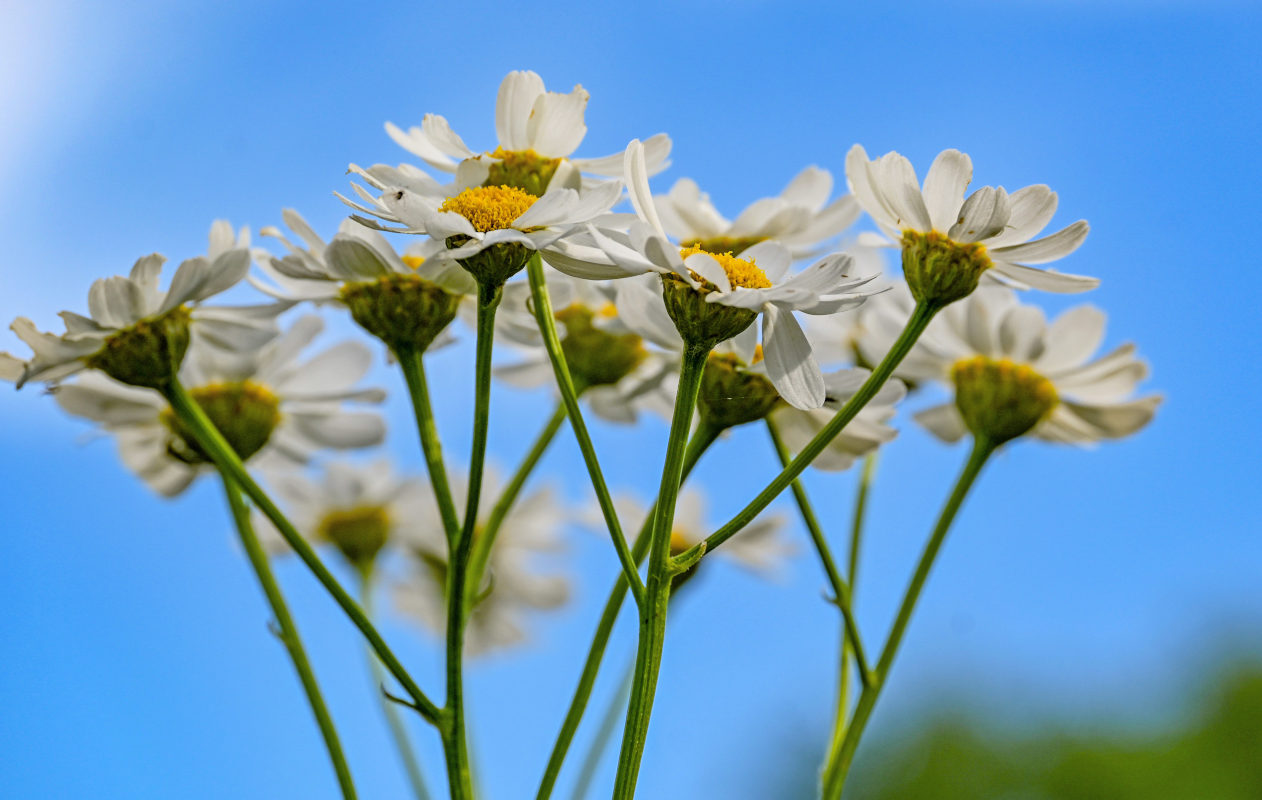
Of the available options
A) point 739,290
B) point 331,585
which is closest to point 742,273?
point 739,290

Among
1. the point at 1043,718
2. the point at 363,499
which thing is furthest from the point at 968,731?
the point at 363,499

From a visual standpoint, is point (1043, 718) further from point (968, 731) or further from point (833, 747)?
point (833, 747)

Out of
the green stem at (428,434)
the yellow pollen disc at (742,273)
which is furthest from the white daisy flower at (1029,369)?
the green stem at (428,434)

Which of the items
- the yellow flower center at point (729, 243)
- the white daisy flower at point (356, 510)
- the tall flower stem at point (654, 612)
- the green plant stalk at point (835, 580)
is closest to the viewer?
the tall flower stem at point (654, 612)

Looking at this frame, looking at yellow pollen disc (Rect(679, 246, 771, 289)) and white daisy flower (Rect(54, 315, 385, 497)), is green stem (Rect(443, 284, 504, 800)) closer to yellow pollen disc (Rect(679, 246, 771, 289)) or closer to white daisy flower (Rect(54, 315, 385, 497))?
yellow pollen disc (Rect(679, 246, 771, 289))

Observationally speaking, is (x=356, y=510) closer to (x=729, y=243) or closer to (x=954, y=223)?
(x=729, y=243)

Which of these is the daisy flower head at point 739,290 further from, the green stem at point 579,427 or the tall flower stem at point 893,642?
the tall flower stem at point 893,642

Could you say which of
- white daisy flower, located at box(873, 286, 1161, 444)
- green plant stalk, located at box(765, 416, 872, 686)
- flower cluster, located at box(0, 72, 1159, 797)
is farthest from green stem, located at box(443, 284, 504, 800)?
white daisy flower, located at box(873, 286, 1161, 444)
